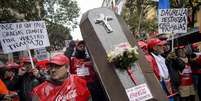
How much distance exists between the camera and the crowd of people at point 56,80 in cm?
588

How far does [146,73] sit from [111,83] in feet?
1.89

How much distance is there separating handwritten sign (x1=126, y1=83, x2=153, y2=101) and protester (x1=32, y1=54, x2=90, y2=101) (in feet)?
2.58

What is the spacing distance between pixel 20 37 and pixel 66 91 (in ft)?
13.6

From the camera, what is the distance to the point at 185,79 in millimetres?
10633

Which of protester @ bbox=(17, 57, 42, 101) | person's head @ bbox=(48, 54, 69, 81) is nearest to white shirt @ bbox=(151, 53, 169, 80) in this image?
protester @ bbox=(17, 57, 42, 101)

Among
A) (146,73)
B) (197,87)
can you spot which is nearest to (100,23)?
(146,73)

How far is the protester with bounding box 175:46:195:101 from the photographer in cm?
1040

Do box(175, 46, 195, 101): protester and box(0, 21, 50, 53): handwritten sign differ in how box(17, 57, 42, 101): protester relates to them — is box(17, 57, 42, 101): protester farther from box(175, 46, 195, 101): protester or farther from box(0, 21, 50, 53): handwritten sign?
box(175, 46, 195, 101): protester

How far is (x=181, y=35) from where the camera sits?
44.8 ft

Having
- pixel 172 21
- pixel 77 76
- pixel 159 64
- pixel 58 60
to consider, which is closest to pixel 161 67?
pixel 159 64

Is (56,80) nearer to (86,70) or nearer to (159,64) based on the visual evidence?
(86,70)

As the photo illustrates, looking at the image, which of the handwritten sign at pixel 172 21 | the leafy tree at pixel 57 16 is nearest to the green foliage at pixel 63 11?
the leafy tree at pixel 57 16

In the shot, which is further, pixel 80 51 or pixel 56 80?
pixel 80 51

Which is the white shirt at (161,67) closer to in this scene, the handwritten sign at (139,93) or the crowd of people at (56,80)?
the crowd of people at (56,80)
